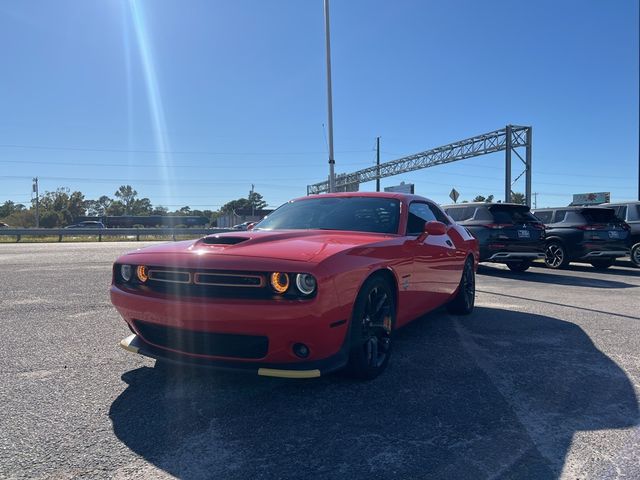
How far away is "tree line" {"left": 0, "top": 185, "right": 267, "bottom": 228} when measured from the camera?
73.1 metres

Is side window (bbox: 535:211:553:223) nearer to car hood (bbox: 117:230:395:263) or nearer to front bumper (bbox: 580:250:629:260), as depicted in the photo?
front bumper (bbox: 580:250:629:260)

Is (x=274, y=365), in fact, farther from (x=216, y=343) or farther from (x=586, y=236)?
(x=586, y=236)

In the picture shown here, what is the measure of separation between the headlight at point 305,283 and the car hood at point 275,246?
10 centimetres

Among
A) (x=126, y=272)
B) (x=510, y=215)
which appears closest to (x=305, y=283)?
(x=126, y=272)

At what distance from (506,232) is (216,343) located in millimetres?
8382

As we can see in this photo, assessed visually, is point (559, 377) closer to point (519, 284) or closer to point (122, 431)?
point (122, 431)

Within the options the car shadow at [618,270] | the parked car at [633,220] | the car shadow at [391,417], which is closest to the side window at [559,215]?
the car shadow at [618,270]

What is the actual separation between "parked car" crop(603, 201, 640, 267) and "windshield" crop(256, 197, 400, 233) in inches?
380

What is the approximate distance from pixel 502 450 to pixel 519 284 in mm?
7024

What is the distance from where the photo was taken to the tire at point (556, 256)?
11477 millimetres

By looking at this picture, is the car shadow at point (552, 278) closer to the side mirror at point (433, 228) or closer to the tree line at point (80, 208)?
the side mirror at point (433, 228)

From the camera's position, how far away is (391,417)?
283 centimetres

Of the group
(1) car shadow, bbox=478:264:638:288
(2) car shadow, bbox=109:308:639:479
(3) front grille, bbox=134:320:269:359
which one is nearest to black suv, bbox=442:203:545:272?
(1) car shadow, bbox=478:264:638:288

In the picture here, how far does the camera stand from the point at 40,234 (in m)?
28.8
